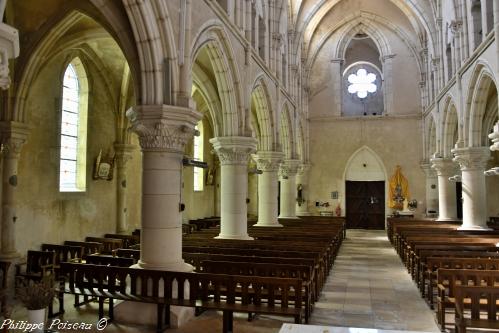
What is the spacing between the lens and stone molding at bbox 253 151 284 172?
17.4 m

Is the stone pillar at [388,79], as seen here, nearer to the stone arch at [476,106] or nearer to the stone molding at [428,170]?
the stone molding at [428,170]

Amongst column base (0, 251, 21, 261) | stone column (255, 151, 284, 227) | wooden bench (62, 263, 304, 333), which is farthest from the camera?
stone column (255, 151, 284, 227)

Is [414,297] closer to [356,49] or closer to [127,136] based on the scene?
[127,136]

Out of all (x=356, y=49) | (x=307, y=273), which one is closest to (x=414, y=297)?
(x=307, y=273)

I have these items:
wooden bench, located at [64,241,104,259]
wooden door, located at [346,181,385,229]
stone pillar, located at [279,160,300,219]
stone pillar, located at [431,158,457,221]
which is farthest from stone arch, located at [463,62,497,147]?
wooden bench, located at [64,241,104,259]

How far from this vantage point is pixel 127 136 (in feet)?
50.3

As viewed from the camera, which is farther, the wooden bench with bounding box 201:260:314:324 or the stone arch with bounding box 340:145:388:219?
the stone arch with bounding box 340:145:388:219

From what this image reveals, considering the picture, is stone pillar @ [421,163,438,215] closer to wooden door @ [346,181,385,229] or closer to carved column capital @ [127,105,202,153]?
wooden door @ [346,181,385,229]

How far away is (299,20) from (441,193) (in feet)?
Result: 38.4

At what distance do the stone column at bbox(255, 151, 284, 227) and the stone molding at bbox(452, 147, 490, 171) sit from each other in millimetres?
6621

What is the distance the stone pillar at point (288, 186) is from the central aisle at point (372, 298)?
657 centimetres

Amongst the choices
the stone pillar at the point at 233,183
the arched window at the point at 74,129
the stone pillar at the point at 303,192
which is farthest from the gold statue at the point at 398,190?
the arched window at the point at 74,129

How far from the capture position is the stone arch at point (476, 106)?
14188 millimetres

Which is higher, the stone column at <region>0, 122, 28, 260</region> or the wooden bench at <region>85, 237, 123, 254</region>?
the stone column at <region>0, 122, 28, 260</region>
